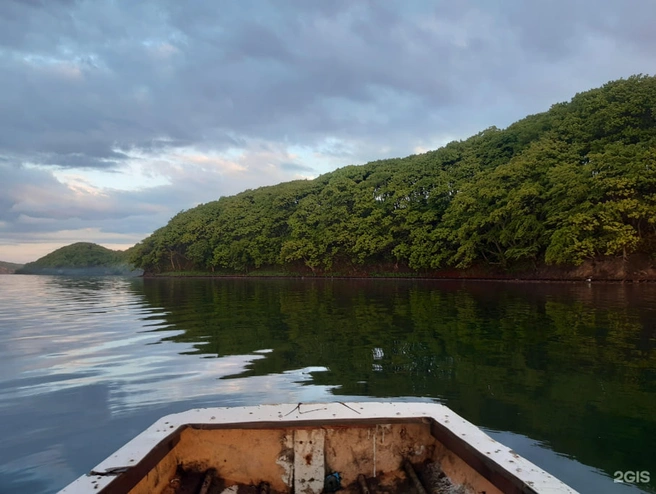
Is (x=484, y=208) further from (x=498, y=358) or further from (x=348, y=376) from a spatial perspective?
(x=348, y=376)

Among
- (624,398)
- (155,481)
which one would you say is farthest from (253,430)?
(624,398)

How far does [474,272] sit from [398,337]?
118 feet

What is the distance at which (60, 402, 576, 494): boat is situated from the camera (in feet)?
11.7

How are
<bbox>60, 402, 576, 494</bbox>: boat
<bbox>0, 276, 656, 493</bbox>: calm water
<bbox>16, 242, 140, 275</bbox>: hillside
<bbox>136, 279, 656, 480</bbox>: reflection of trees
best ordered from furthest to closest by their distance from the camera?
<bbox>16, 242, 140, 275</bbox>: hillside → <bbox>136, 279, 656, 480</bbox>: reflection of trees → <bbox>0, 276, 656, 493</bbox>: calm water → <bbox>60, 402, 576, 494</bbox>: boat

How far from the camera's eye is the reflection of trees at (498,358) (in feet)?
18.9

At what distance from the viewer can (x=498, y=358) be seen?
9.40 metres

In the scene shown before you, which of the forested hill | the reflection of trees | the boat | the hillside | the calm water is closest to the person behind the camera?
the boat

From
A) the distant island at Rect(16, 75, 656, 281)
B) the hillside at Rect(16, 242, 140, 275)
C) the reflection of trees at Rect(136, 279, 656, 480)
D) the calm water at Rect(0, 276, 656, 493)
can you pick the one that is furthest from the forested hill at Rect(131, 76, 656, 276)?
the hillside at Rect(16, 242, 140, 275)

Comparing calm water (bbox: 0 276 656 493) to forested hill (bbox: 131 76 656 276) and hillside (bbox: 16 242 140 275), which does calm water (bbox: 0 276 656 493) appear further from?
hillside (bbox: 16 242 140 275)

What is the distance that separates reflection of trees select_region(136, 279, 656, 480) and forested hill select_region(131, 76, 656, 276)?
61.1 ft

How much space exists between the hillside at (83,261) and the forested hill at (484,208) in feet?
177

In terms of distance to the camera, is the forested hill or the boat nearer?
the boat

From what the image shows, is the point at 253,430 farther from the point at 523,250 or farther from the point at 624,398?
the point at 523,250

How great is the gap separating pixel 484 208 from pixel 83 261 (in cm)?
11174
